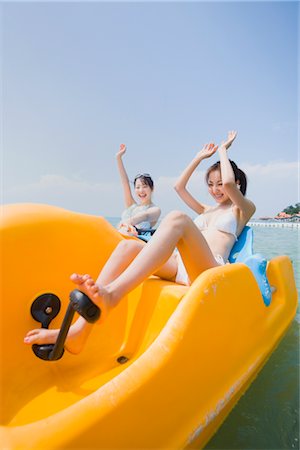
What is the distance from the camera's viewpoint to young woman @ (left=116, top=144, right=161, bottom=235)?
2543 mm

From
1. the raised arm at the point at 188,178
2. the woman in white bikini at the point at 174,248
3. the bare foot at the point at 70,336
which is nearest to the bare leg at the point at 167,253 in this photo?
the woman in white bikini at the point at 174,248

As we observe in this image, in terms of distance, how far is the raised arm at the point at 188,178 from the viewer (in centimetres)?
187

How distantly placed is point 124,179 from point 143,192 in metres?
0.20

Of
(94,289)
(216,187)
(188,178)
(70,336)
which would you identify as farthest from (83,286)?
(188,178)

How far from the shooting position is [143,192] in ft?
8.68

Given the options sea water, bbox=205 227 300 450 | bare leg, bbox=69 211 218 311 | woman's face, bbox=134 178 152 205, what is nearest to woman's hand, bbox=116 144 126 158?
woman's face, bbox=134 178 152 205

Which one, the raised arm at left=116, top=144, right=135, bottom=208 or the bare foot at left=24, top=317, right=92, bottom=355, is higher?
the raised arm at left=116, top=144, right=135, bottom=208

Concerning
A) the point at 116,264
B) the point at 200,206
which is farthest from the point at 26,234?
the point at 200,206

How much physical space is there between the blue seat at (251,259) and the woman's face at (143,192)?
1.07 metres

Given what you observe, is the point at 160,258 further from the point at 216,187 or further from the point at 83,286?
the point at 216,187

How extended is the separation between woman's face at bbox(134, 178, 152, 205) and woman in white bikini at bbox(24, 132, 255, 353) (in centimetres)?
84

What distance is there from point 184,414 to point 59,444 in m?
0.33

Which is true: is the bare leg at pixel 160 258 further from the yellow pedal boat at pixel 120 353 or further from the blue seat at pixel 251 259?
the blue seat at pixel 251 259

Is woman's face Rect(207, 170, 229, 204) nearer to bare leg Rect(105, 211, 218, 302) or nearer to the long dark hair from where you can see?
the long dark hair
